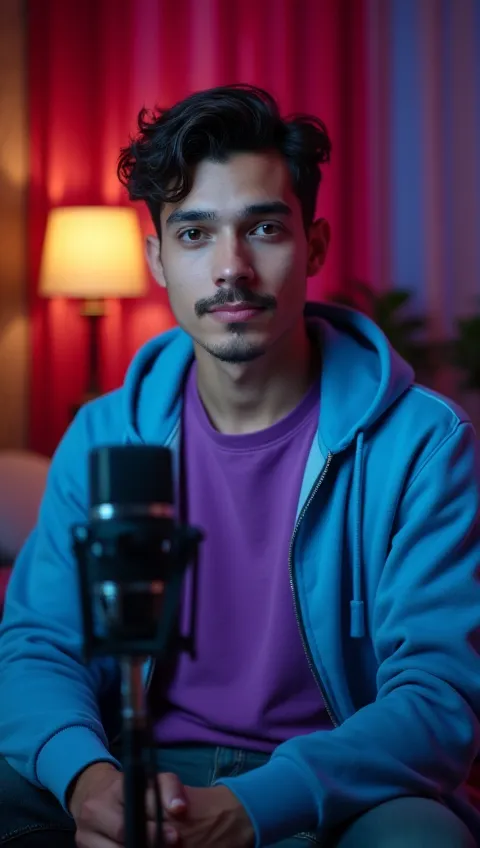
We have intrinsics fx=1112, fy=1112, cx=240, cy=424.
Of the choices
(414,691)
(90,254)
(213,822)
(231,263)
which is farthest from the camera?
(90,254)

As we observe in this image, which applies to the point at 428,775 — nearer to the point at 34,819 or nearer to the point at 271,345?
the point at 34,819

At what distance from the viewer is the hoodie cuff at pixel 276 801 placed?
A: 1.11 m

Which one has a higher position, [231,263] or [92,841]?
[231,263]

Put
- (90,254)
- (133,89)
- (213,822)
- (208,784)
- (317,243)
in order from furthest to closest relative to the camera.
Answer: (133,89) → (90,254) → (317,243) → (208,784) → (213,822)

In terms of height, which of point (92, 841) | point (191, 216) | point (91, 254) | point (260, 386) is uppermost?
A: point (191, 216)

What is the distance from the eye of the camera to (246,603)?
56.7 inches

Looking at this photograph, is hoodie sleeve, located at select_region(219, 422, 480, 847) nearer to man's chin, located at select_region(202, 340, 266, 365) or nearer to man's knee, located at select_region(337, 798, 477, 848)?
man's knee, located at select_region(337, 798, 477, 848)

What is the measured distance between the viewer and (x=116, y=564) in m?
0.77

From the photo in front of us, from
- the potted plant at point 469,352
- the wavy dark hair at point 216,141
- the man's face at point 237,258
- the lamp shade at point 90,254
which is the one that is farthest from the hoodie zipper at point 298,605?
the potted plant at point 469,352

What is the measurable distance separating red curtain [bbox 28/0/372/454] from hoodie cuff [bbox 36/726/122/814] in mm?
2902

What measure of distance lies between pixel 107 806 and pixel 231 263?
704 mm

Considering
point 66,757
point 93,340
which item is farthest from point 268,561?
point 93,340

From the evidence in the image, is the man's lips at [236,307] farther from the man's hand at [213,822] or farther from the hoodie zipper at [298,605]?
the man's hand at [213,822]

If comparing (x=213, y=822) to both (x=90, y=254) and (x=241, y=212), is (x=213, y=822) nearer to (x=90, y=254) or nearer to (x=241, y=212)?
(x=241, y=212)
